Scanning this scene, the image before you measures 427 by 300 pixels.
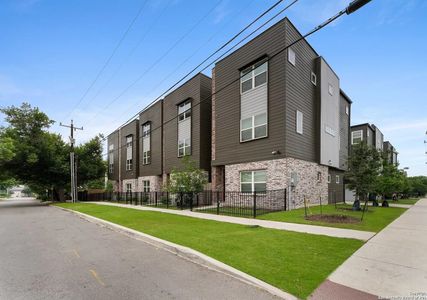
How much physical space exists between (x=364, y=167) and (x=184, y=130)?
14.2 metres

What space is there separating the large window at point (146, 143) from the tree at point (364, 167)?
68.0ft

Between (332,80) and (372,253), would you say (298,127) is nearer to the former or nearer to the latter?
(332,80)

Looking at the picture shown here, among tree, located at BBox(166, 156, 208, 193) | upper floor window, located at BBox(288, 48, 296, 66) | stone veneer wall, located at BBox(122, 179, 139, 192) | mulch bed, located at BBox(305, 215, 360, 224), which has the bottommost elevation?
stone veneer wall, located at BBox(122, 179, 139, 192)

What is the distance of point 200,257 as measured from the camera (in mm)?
5977

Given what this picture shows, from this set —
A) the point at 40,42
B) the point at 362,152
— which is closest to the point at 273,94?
the point at 362,152

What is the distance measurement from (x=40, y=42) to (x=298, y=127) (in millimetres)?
15287

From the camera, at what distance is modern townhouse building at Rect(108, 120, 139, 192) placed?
33.1 meters

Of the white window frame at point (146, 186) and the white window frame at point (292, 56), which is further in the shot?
the white window frame at point (146, 186)

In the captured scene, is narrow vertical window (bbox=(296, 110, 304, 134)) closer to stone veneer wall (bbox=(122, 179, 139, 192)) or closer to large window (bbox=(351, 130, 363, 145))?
large window (bbox=(351, 130, 363, 145))

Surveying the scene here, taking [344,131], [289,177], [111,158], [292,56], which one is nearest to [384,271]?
[289,177]

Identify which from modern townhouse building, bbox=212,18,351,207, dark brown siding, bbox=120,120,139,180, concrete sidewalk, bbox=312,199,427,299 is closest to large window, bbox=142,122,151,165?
dark brown siding, bbox=120,120,139,180

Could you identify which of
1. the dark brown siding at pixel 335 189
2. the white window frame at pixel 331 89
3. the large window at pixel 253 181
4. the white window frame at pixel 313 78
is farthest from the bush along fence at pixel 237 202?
the white window frame at pixel 331 89

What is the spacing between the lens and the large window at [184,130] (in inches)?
897

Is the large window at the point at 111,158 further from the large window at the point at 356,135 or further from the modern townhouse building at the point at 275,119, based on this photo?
the large window at the point at 356,135
